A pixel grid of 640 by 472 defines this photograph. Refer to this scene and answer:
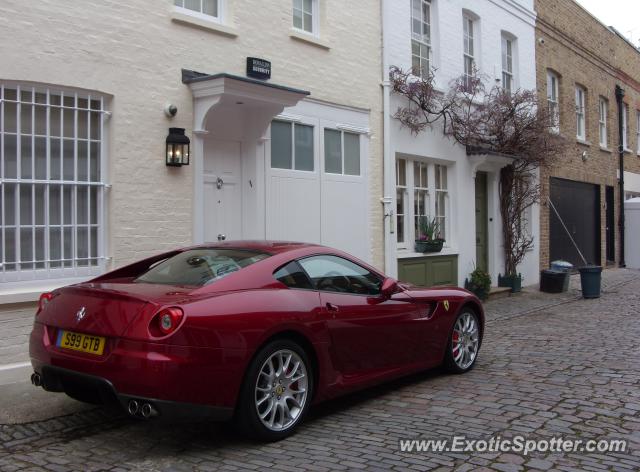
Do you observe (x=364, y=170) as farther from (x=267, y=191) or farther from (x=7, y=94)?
(x=7, y=94)

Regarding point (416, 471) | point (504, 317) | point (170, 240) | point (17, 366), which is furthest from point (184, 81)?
point (504, 317)

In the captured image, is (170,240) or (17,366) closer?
(17,366)

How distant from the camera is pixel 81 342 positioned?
176 inches

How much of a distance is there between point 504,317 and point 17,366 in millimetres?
7630

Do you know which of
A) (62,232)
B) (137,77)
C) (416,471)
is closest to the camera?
(416,471)

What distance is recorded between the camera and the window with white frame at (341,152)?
415 inches

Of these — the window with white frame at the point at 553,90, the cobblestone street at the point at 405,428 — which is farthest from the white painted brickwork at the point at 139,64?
the window with white frame at the point at 553,90

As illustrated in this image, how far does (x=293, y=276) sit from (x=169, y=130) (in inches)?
143

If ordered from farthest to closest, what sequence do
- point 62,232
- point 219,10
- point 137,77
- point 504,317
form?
point 504,317, point 219,10, point 137,77, point 62,232

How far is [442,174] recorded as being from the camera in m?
13.5

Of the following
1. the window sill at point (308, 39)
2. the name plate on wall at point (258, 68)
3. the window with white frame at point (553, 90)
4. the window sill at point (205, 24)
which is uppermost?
the window with white frame at point (553, 90)

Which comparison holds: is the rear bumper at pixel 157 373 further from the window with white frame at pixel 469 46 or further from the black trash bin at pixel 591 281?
the black trash bin at pixel 591 281

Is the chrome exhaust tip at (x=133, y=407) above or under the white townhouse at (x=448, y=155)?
under

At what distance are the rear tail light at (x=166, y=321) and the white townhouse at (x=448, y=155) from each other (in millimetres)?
7533
